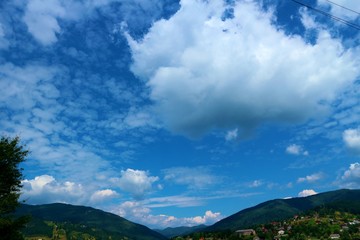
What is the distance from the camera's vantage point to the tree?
29.2m

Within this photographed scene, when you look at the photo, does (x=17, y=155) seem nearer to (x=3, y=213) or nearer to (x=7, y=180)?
(x=7, y=180)

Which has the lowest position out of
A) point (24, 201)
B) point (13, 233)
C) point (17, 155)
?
point (13, 233)

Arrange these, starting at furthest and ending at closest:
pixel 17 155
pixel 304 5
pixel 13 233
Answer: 1. pixel 17 155
2. pixel 13 233
3. pixel 304 5

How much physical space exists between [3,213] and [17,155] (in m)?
5.22

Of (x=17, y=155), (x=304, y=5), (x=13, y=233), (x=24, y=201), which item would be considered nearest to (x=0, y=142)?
(x=17, y=155)

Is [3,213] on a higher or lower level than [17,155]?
lower

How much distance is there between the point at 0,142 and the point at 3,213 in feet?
20.6

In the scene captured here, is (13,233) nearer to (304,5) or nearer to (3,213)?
(3,213)

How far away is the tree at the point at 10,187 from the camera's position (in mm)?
29227

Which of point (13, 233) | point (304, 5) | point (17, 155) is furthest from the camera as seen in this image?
point (17, 155)

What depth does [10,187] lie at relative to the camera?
3169cm

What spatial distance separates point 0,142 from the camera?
103 feet

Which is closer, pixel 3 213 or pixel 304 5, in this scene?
pixel 304 5

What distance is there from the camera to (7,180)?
31.2m
